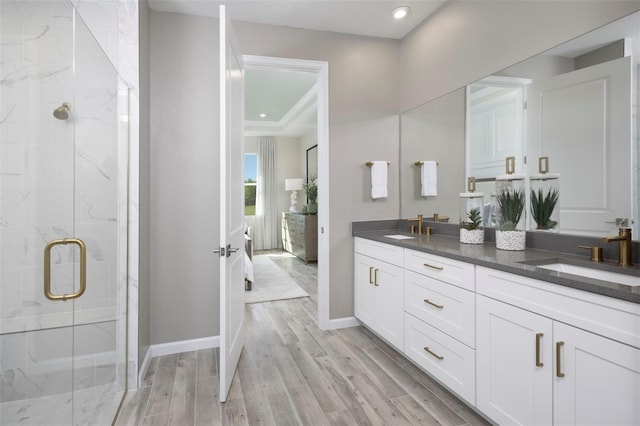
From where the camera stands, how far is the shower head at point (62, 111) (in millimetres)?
1282

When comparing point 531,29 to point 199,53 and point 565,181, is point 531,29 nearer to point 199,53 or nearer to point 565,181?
→ point 565,181

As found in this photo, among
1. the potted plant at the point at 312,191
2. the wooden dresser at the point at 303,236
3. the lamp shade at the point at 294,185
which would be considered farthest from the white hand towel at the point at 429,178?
the lamp shade at the point at 294,185

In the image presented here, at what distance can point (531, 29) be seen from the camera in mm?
2010

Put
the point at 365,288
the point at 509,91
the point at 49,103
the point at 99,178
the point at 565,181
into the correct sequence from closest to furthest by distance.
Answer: the point at 49,103, the point at 99,178, the point at 565,181, the point at 509,91, the point at 365,288

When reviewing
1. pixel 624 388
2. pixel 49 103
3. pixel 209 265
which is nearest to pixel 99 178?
pixel 49 103

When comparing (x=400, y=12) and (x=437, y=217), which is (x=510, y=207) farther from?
(x=400, y=12)

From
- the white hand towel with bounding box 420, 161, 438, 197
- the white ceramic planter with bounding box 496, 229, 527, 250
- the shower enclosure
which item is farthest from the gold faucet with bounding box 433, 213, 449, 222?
the shower enclosure

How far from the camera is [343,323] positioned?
313cm

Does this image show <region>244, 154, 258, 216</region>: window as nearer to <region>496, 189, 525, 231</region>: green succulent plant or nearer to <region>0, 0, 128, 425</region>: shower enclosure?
<region>0, 0, 128, 425</region>: shower enclosure

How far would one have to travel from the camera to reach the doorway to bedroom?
4.75 m

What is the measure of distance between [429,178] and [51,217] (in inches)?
101

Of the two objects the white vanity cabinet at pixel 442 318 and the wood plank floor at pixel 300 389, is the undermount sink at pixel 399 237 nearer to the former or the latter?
the white vanity cabinet at pixel 442 318

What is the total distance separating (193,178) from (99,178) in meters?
0.99

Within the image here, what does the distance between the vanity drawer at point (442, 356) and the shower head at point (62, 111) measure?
2106 millimetres
